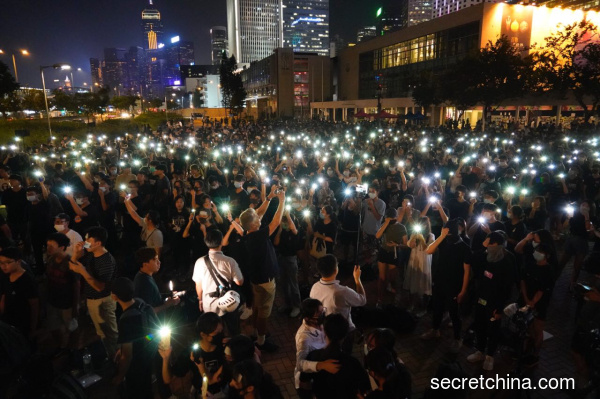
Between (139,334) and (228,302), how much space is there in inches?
36.9

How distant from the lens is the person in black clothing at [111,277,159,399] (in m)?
3.56

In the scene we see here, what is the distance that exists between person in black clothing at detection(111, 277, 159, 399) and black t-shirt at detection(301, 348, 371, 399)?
1708 millimetres

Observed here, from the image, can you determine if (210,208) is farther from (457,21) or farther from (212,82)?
(212,82)

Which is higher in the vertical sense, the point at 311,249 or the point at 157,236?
the point at 157,236

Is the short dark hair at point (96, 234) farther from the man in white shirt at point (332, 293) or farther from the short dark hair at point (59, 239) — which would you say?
the man in white shirt at point (332, 293)

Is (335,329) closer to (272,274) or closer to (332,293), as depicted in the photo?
(332,293)

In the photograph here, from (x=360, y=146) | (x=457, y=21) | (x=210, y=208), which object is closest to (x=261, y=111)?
(x=457, y=21)

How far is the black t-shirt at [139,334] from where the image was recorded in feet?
11.6

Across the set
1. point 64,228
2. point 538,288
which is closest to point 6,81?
point 64,228

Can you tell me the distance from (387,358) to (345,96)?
234 ft

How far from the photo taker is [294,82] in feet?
264

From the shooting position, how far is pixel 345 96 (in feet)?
232

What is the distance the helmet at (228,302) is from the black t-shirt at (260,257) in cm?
73

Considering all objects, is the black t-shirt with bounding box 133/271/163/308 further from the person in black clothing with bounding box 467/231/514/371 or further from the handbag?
the person in black clothing with bounding box 467/231/514/371
